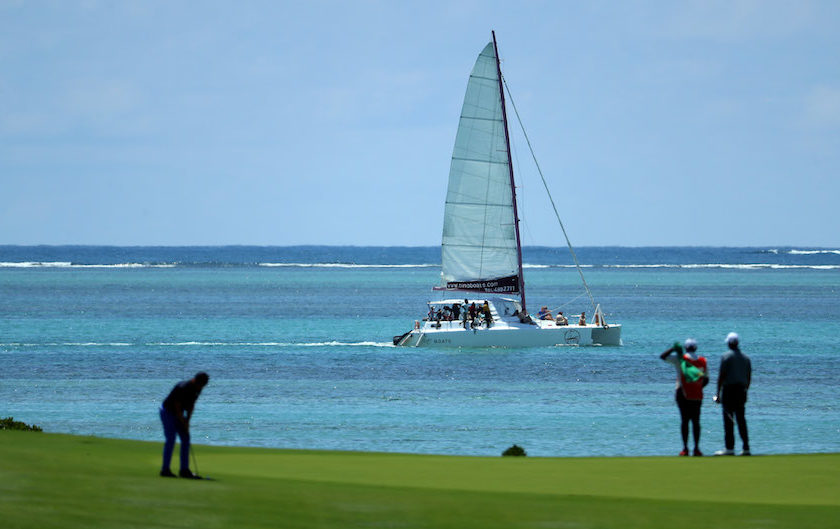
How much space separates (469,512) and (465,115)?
50.1m

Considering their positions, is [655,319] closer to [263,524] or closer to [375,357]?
[375,357]

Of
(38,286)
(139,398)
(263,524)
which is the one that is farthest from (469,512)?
(38,286)

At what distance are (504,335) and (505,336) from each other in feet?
0.41

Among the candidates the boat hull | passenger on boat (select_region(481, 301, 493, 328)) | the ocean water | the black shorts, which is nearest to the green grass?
the black shorts

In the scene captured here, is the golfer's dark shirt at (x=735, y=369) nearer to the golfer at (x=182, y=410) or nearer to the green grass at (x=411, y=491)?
the green grass at (x=411, y=491)

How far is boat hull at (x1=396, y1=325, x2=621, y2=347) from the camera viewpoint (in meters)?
63.1

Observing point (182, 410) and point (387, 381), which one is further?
point (387, 381)

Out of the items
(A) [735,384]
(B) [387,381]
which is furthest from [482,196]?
(A) [735,384]

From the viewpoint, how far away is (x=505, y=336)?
63438 millimetres

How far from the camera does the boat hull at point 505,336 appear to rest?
6306 cm

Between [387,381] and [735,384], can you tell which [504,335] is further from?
[735,384]

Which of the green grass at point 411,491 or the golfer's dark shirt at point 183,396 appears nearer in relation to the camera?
the green grass at point 411,491

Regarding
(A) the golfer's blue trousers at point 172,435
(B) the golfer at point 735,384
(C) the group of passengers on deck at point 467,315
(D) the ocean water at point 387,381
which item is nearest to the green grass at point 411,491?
(A) the golfer's blue trousers at point 172,435

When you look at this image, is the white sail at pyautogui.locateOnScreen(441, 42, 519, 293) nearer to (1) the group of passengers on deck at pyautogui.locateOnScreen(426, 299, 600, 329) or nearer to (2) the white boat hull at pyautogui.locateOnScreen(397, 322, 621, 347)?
(1) the group of passengers on deck at pyautogui.locateOnScreen(426, 299, 600, 329)
